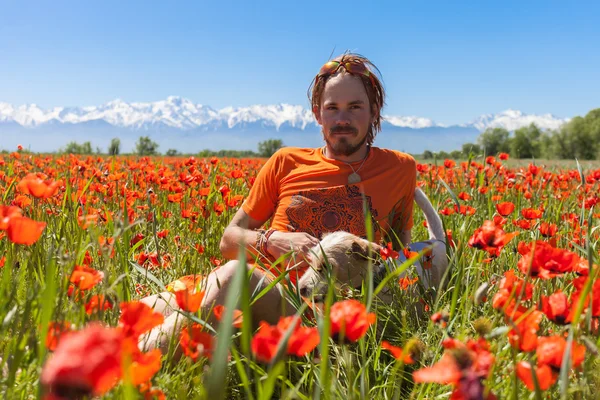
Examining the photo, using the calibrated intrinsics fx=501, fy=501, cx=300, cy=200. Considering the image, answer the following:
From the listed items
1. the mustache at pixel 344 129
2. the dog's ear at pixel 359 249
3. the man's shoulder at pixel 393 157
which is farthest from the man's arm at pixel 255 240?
the man's shoulder at pixel 393 157

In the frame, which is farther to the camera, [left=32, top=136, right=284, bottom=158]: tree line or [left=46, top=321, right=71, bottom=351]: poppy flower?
[left=32, top=136, right=284, bottom=158]: tree line

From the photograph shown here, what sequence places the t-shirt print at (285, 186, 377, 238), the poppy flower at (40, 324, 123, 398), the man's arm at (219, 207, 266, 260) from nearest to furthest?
the poppy flower at (40, 324, 123, 398), the man's arm at (219, 207, 266, 260), the t-shirt print at (285, 186, 377, 238)

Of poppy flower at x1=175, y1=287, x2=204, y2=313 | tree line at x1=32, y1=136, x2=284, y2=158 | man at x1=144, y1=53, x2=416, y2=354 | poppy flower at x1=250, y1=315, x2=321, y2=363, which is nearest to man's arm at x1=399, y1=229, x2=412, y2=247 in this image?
man at x1=144, y1=53, x2=416, y2=354

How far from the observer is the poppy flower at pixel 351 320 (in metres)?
0.87

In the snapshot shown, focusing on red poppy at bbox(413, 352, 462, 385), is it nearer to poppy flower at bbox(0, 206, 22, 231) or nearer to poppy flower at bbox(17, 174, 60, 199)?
poppy flower at bbox(0, 206, 22, 231)

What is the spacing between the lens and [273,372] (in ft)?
2.18

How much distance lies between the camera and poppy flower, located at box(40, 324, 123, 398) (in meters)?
0.47

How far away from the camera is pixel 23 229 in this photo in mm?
1016

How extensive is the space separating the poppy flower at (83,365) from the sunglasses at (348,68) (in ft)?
7.68

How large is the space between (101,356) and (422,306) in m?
1.80

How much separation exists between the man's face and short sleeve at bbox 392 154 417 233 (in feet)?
1.06

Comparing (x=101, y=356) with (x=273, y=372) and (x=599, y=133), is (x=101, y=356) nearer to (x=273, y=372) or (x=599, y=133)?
(x=273, y=372)

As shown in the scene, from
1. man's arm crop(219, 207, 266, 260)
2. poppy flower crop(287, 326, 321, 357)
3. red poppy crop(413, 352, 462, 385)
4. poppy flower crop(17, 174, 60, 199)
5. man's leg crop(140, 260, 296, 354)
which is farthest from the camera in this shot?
man's arm crop(219, 207, 266, 260)

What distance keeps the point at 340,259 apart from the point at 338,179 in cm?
92
